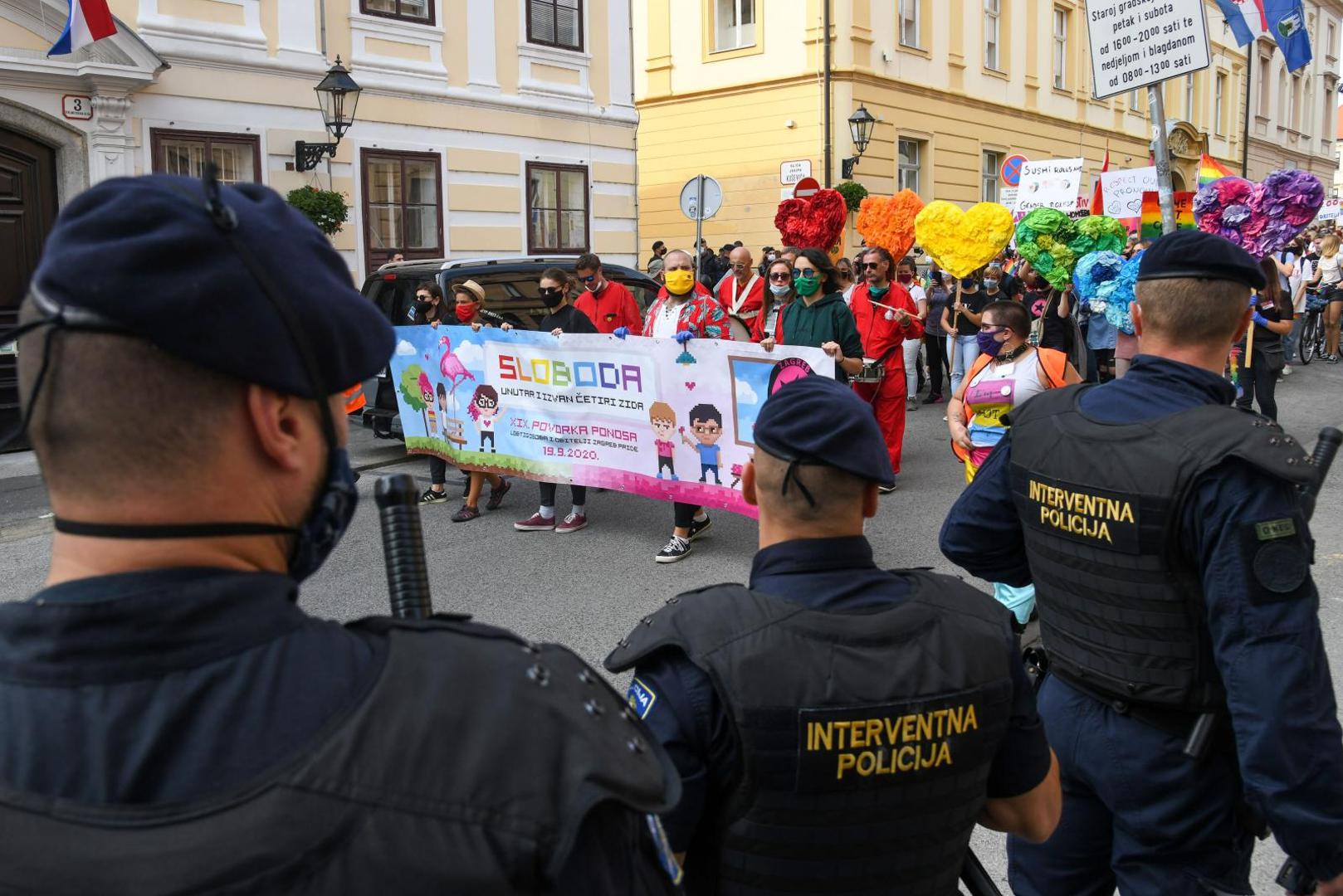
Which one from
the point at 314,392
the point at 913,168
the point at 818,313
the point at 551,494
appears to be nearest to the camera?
the point at 314,392

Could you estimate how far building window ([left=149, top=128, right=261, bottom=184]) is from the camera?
13781 millimetres

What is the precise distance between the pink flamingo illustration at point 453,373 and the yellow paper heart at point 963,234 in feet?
11.4

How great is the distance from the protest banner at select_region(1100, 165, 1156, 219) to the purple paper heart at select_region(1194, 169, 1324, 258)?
513 centimetres

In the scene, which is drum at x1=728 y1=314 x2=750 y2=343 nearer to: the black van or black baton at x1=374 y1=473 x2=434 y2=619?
the black van

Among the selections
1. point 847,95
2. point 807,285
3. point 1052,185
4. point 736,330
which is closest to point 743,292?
point 736,330

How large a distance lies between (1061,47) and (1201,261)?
3299 cm

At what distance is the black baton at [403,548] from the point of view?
50.3 inches

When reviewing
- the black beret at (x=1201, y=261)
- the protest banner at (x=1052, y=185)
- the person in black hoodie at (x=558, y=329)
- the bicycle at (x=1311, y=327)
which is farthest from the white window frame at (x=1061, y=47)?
the black beret at (x=1201, y=261)

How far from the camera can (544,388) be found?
814cm

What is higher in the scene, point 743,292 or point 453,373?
point 743,292

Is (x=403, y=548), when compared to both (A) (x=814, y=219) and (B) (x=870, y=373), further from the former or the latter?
(A) (x=814, y=219)

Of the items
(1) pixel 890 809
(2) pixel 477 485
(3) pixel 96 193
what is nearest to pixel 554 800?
(3) pixel 96 193

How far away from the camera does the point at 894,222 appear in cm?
1021

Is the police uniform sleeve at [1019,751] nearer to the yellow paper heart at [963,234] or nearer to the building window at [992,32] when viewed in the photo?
the yellow paper heart at [963,234]
